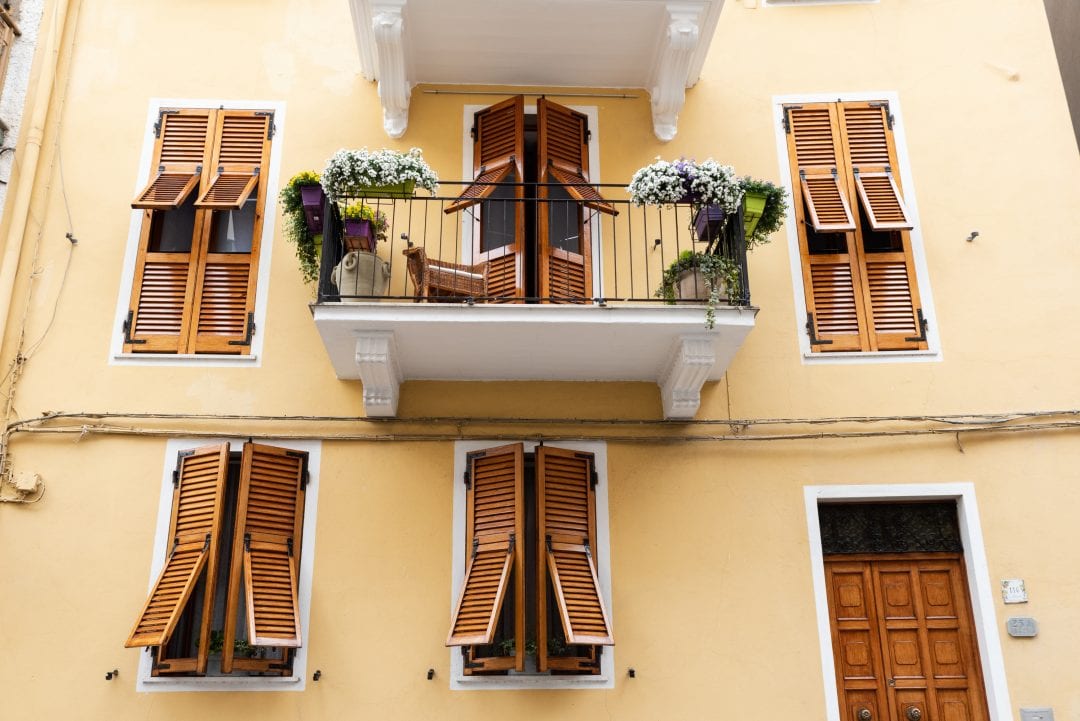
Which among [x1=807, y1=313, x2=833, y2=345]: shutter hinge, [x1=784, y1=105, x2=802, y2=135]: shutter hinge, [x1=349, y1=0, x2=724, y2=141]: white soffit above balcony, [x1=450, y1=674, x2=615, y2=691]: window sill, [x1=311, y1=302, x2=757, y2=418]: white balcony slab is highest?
[x1=349, y1=0, x2=724, y2=141]: white soffit above balcony

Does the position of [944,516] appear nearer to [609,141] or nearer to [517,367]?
[517,367]

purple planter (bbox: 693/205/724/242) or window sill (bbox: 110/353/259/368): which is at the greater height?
purple planter (bbox: 693/205/724/242)

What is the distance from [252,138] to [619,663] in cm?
553

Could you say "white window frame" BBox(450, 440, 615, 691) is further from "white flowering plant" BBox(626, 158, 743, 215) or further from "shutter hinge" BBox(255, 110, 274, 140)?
"shutter hinge" BBox(255, 110, 274, 140)

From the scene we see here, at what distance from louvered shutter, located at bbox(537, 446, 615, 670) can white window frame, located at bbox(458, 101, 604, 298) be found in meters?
1.47

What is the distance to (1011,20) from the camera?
28.8 feet

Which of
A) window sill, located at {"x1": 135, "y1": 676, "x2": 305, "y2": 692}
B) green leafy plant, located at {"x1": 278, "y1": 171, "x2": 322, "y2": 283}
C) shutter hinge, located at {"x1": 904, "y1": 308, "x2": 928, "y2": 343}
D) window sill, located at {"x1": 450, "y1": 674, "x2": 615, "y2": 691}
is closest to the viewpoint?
window sill, located at {"x1": 135, "y1": 676, "x2": 305, "y2": 692}

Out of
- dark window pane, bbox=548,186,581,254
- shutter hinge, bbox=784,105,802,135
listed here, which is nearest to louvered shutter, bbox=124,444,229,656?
dark window pane, bbox=548,186,581,254

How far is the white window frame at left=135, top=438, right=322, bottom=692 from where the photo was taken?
268 inches

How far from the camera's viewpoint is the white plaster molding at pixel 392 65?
768 cm

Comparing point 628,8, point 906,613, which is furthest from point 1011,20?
point 906,613

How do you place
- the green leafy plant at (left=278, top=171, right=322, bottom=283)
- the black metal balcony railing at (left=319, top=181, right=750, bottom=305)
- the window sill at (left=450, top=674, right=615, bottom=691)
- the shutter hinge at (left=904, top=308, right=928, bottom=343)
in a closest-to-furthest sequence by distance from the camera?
the window sill at (left=450, top=674, right=615, bottom=691) < the black metal balcony railing at (left=319, top=181, right=750, bottom=305) < the green leafy plant at (left=278, top=171, right=322, bottom=283) < the shutter hinge at (left=904, top=308, right=928, bottom=343)

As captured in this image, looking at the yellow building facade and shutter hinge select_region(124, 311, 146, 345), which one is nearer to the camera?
the yellow building facade

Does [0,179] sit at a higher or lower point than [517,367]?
higher
